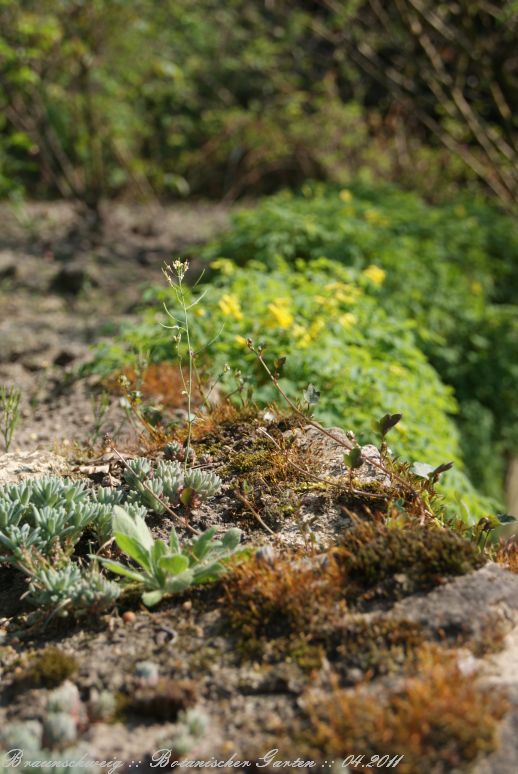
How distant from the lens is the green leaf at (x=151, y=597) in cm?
250

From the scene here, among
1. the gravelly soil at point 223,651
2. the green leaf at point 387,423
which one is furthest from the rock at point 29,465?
the green leaf at point 387,423

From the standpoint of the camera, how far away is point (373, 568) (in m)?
2.51

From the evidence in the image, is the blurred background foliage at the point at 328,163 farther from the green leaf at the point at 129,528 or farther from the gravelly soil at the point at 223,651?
the green leaf at the point at 129,528

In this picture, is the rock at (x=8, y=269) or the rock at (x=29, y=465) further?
the rock at (x=8, y=269)

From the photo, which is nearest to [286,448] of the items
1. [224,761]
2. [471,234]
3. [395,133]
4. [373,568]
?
[373,568]

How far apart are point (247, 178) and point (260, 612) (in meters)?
9.67

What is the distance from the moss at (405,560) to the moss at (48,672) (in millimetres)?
895

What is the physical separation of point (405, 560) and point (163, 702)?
0.88m

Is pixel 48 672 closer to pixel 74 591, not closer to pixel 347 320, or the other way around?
pixel 74 591

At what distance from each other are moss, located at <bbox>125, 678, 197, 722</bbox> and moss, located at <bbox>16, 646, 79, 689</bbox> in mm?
240

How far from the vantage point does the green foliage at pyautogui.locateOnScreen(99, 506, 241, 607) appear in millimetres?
2527

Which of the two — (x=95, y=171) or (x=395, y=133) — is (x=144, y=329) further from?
(x=395, y=133)

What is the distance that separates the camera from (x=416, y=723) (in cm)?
193

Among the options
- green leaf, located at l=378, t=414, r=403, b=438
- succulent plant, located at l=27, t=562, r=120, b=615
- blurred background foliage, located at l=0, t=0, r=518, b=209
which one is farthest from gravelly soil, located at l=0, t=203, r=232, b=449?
green leaf, located at l=378, t=414, r=403, b=438
